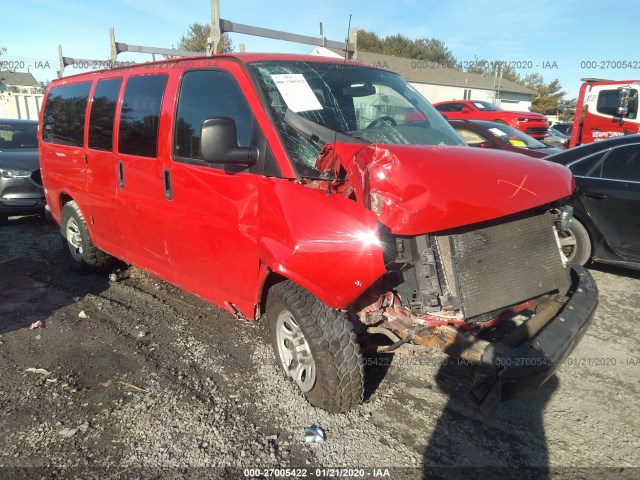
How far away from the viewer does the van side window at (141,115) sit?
3838mm

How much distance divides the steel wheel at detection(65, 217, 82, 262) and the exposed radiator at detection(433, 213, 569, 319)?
175 inches

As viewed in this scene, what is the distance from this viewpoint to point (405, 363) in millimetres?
3617

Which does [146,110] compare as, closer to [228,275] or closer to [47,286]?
[228,275]

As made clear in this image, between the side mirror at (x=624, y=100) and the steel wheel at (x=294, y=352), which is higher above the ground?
the side mirror at (x=624, y=100)

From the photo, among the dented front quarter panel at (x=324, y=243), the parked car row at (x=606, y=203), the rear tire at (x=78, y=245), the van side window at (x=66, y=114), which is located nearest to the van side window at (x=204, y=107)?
the dented front quarter panel at (x=324, y=243)

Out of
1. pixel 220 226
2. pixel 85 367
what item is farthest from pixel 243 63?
pixel 85 367

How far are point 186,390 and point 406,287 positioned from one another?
168 cm

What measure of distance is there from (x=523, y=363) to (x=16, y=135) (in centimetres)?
998

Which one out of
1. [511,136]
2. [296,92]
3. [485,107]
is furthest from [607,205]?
[485,107]

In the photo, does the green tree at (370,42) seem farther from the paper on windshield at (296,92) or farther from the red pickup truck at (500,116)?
the paper on windshield at (296,92)

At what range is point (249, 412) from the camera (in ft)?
9.86

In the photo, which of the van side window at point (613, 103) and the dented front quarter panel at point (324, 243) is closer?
the dented front quarter panel at point (324, 243)

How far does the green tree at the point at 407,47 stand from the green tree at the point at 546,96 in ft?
38.3

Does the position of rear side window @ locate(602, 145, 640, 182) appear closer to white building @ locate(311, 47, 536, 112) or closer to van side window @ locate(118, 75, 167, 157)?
van side window @ locate(118, 75, 167, 157)
